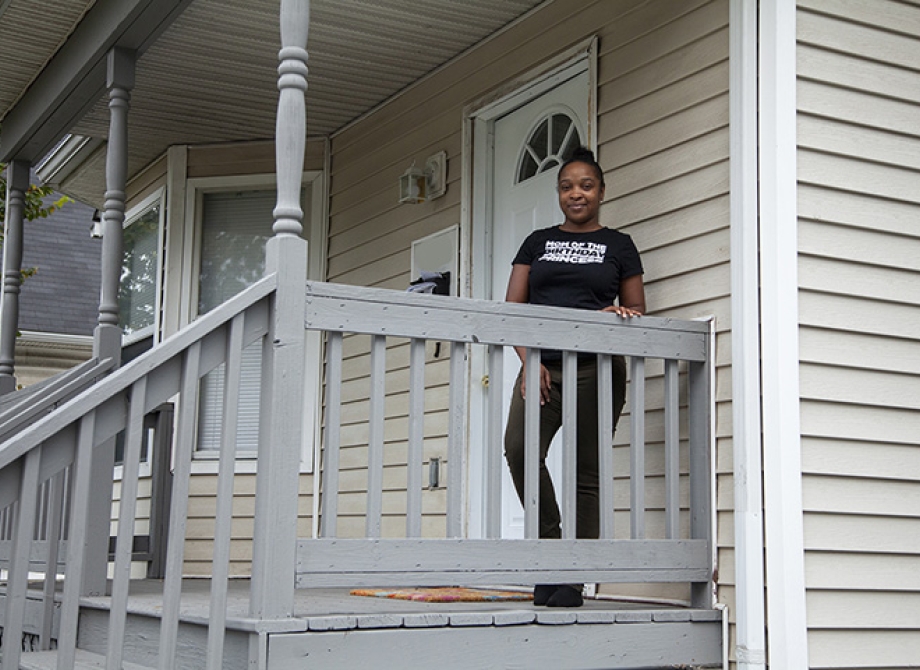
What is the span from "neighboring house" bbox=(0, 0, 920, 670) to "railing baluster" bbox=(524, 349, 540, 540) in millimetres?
180

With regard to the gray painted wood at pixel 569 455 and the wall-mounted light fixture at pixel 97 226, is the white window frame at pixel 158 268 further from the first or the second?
the gray painted wood at pixel 569 455

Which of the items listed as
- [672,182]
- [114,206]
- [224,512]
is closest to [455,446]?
[224,512]

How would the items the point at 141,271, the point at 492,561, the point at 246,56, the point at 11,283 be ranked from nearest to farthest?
1. the point at 492,561
2. the point at 246,56
3. the point at 11,283
4. the point at 141,271

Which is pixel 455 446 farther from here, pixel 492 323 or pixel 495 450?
pixel 492 323

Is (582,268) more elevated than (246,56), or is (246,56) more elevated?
(246,56)

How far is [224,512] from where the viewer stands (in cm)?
346

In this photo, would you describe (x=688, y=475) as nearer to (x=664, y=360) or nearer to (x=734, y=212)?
(x=664, y=360)

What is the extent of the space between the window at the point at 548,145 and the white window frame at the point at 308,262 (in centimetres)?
170

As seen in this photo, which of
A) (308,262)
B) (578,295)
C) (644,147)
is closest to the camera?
(578,295)

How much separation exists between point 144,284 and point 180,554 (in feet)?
17.6

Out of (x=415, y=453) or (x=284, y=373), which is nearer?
(x=284, y=373)

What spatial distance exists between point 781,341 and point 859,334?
0.41 metres

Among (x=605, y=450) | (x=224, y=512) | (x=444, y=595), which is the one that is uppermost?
(x=605, y=450)

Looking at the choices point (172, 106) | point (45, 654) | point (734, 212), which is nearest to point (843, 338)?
point (734, 212)
